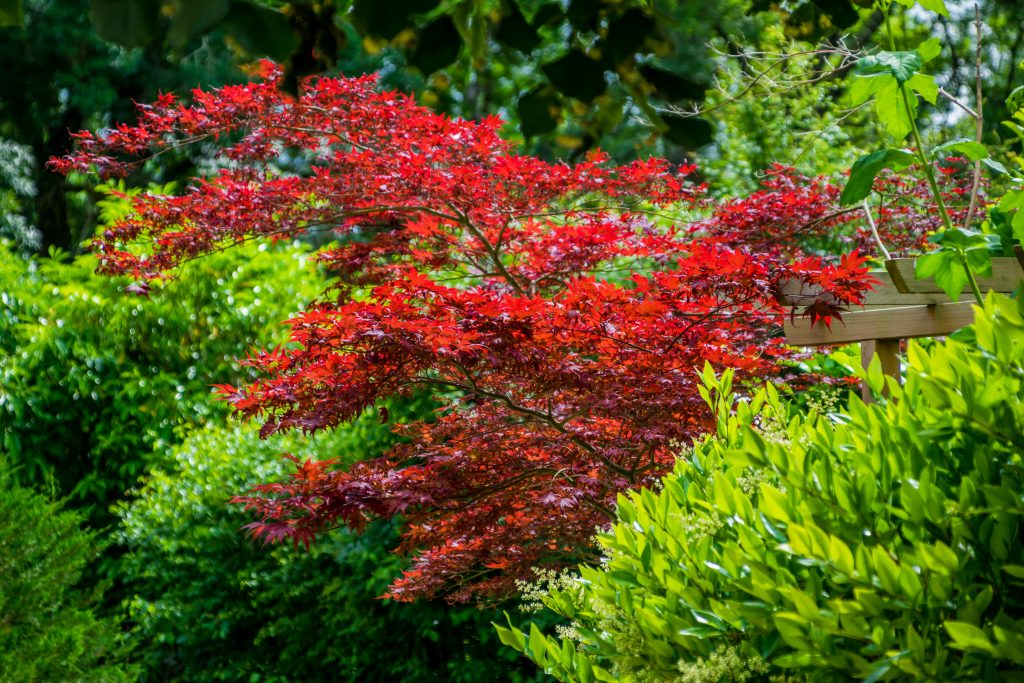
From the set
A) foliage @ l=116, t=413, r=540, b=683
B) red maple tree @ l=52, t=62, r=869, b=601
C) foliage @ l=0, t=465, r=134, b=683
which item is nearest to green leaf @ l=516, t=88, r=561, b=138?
red maple tree @ l=52, t=62, r=869, b=601

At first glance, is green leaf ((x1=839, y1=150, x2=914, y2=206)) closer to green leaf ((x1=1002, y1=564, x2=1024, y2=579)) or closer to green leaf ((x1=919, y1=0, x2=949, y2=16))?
green leaf ((x1=919, y1=0, x2=949, y2=16))

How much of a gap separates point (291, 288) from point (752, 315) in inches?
175

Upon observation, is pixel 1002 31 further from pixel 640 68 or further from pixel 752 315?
pixel 640 68

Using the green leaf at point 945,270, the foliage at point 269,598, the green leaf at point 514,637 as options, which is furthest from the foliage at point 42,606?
the green leaf at point 945,270

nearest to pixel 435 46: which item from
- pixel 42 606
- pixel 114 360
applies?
pixel 42 606

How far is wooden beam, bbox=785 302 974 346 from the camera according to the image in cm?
384

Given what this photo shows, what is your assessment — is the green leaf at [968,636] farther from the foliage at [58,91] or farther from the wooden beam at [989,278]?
the foliage at [58,91]

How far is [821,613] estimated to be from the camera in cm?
159

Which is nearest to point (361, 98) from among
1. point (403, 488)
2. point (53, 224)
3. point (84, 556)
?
point (403, 488)

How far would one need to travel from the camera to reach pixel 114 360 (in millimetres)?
7625

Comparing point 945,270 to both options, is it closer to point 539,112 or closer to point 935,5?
point 935,5

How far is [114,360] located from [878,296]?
5585 millimetres

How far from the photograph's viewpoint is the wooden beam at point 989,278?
3602 mm

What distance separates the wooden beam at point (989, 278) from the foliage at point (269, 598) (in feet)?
9.18
